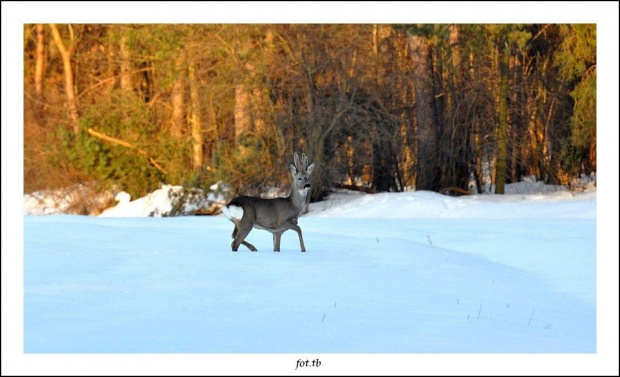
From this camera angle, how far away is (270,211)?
9125 mm

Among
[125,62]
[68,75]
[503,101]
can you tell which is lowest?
[503,101]

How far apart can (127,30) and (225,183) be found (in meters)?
4.91

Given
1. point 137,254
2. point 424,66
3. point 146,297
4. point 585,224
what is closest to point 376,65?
point 424,66

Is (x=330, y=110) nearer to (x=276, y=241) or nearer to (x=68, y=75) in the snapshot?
(x=68, y=75)

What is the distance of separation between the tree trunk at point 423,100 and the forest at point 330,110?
0.03 metres

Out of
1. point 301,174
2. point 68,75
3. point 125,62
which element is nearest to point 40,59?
point 68,75

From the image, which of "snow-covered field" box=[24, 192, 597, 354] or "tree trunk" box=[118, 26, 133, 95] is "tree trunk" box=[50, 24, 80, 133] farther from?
"snow-covered field" box=[24, 192, 597, 354]

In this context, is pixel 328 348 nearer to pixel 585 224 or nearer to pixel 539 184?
pixel 585 224

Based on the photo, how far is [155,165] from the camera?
23.0 meters

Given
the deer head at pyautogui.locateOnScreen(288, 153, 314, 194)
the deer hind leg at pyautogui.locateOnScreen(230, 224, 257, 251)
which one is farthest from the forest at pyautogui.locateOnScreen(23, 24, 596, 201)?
the deer hind leg at pyautogui.locateOnScreen(230, 224, 257, 251)

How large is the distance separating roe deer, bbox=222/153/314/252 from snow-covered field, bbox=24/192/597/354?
26 centimetres

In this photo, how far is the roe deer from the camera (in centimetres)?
893

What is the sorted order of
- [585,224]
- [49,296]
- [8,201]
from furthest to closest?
[585,224] < [8,201] < [49,296]

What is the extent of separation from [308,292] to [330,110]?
13036 mm
